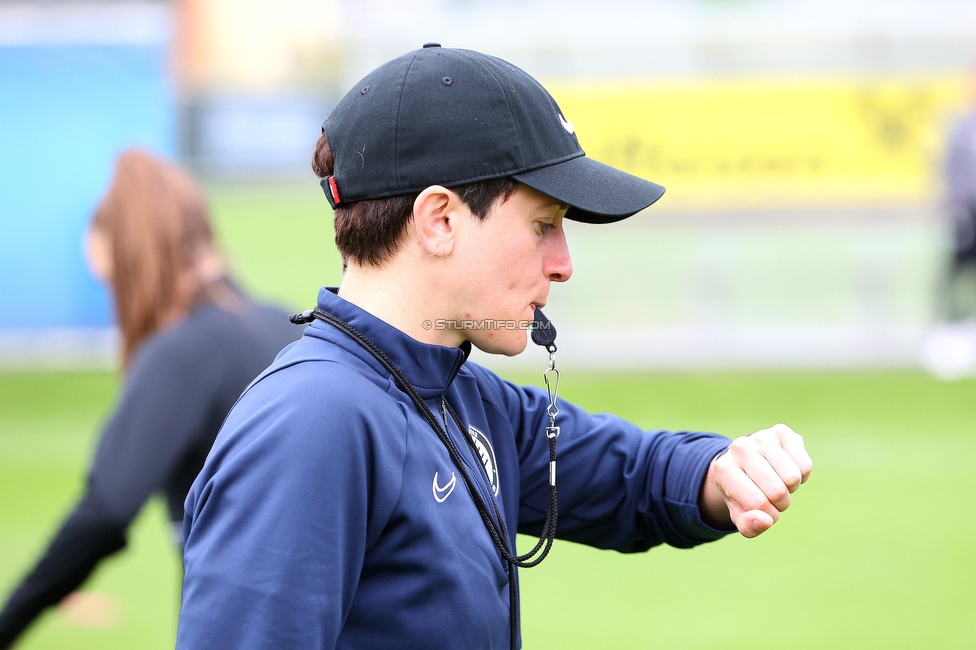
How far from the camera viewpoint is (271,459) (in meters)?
1.36

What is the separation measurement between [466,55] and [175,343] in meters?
1.57

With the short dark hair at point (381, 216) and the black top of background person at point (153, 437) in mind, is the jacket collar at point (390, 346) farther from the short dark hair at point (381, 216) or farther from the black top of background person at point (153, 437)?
the black top of background person at point (153, 437)

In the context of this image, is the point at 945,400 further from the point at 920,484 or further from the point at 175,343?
the point at 175,343

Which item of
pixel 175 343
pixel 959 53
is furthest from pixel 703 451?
pixel 959 53

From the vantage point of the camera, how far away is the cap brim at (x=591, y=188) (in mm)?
1604

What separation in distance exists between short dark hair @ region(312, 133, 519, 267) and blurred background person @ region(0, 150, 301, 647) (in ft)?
4.34

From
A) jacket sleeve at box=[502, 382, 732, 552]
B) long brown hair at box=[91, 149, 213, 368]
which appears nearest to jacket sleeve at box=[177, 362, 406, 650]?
jacket sleeve at box=[502, 382, 732, 552]

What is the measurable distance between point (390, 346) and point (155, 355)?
Answer: 1464 mm

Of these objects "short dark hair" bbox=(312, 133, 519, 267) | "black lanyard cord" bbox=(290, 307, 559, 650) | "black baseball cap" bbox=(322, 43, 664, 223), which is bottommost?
"black lanyard cord" bbox=(290, 307, 559, 650)

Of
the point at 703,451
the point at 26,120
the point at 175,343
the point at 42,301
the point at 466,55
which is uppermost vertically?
the point at 466,55

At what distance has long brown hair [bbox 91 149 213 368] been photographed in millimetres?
3117

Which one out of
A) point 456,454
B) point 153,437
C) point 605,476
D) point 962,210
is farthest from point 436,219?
point 962,210

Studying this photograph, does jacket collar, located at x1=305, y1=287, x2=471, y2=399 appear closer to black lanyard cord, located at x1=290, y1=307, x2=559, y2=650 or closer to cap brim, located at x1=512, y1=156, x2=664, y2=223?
black lanyard cord, located at x1=290, y1=307, x2=559, y2=650

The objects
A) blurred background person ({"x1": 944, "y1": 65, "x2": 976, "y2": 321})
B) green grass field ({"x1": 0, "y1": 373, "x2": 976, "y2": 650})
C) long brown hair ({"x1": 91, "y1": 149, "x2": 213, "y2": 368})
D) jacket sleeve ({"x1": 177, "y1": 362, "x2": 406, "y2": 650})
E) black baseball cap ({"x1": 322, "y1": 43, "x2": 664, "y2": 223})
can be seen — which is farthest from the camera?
blurred background person ({"x1": 944, "y1": 65, "x2": 976, "y2": 321})
